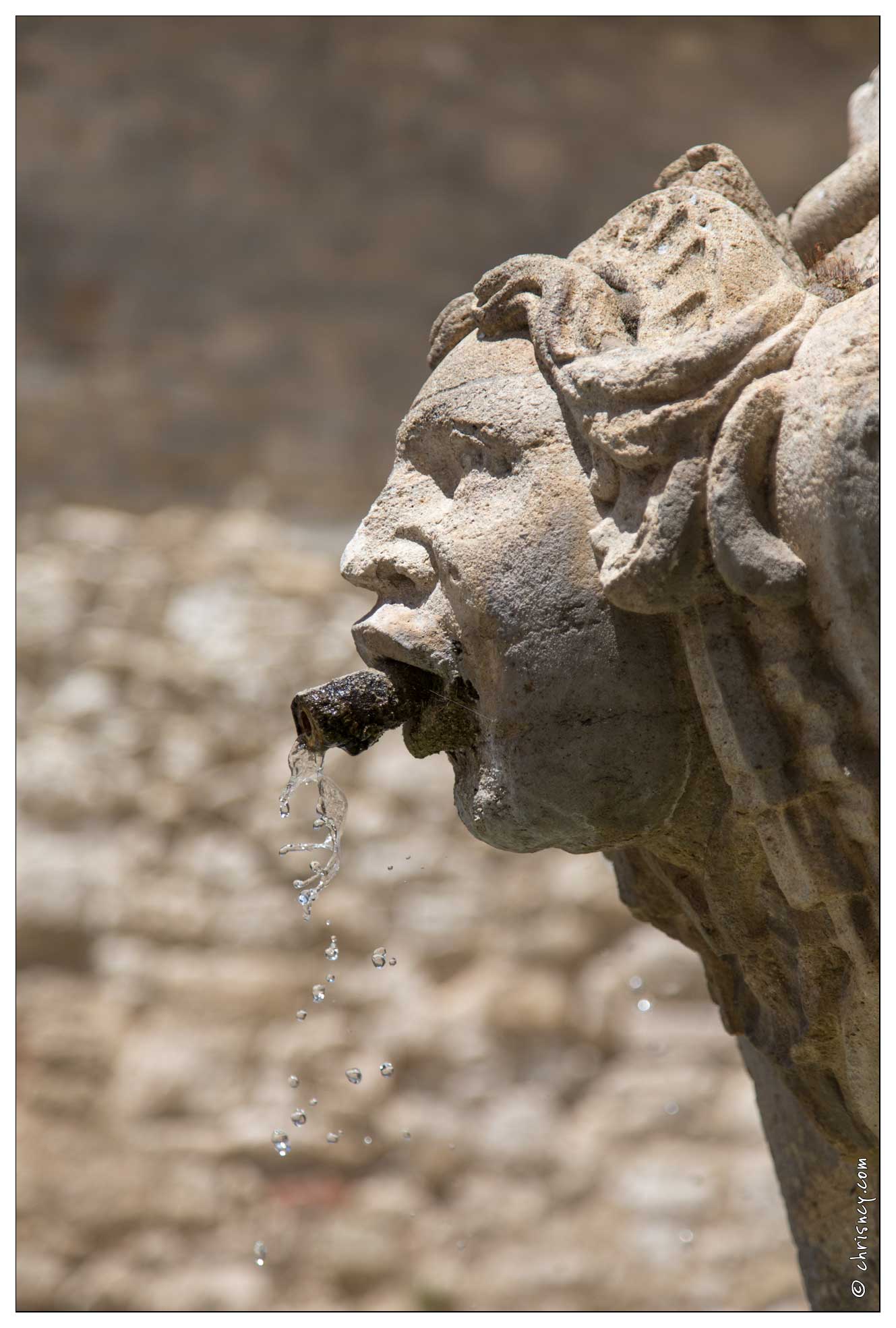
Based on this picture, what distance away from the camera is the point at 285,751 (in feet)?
10.5

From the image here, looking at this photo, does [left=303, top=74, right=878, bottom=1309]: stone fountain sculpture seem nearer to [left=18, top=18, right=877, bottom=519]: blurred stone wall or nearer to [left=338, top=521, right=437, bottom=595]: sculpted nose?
[left=338, top=521, right=437, bottom=595]: sculpted nose

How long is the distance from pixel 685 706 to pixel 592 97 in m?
3.59

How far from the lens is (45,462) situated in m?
3.45

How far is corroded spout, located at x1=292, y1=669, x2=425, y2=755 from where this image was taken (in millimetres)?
1056

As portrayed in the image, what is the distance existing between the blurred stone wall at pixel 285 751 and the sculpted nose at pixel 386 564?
206 cm

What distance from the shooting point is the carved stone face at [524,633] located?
943 millimetres

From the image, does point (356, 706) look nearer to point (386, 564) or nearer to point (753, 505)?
point (386, 564)

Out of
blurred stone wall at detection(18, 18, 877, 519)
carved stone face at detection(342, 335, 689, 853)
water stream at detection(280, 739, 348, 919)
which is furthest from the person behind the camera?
blurred stone wall at detection(18, 18, 877, 519)

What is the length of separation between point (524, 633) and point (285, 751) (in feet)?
7.58

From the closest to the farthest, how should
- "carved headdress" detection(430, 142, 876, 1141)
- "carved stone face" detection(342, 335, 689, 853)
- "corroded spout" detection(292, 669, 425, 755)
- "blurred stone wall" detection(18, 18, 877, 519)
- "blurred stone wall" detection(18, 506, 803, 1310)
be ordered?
1. "carved headdress" detection(430, 142, 876, 1141)
2. "carved stone face" detection(342, 335, 689, 853)
3. "corroded spout" detection(292, 669, 425, 755)
4. "blurred stone wall" detection(18, 506, 803, 1310)
5. "blurred stone wall" detection(18, 18, 877, 519)

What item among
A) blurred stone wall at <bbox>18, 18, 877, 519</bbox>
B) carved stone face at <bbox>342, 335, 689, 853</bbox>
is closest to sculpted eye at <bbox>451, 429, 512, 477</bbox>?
carved stone face at <bbox>342, 335, 689, 853</bbox>

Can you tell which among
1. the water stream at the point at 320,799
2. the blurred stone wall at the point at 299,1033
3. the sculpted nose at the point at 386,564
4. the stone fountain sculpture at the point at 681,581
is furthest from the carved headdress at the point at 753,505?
the blurred stone wall at the point at 299,1033

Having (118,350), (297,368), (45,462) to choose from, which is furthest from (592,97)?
(45,462)

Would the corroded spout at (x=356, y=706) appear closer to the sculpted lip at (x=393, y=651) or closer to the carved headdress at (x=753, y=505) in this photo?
the sculpted lip at (x=393, y=651)
